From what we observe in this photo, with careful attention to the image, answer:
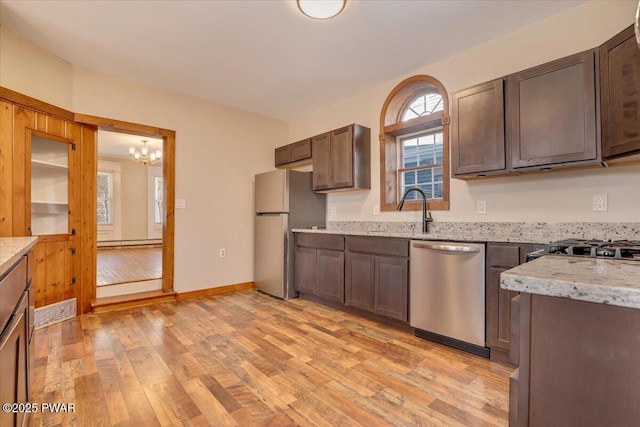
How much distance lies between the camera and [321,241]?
3562 mm

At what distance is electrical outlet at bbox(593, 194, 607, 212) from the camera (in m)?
2.19

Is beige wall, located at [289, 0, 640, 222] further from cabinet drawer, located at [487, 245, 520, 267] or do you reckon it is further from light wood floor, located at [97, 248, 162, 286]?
light wood floor, located at [97, 248, 162, 286]

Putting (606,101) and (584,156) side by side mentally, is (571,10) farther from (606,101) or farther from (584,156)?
(584,156)

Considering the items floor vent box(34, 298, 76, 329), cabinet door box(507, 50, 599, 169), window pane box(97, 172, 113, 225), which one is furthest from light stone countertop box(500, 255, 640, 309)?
window pane box(97, 172, 113, 225)

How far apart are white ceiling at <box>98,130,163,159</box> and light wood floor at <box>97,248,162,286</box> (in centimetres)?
236

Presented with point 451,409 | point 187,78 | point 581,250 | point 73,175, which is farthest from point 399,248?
point 73,175

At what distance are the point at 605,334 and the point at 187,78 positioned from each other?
3.96 metres

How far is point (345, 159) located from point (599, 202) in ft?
7.53

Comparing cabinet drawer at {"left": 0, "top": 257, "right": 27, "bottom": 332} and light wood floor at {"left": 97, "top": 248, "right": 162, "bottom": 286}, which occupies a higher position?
cabinet drawer at {"left": 0, "top": 257, "right": 27, "bottom": 332}

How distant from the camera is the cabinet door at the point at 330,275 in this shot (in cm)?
331

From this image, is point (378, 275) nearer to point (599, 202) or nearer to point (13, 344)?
point (599, 202)

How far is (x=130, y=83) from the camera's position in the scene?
3.56 meters

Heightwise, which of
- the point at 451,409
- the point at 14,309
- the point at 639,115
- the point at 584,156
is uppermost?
the point at 639,115

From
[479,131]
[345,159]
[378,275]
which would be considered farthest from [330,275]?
[479,131]
